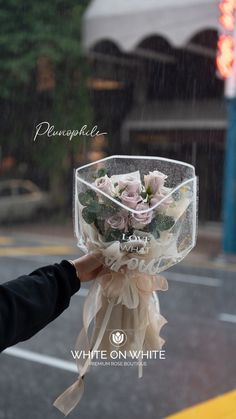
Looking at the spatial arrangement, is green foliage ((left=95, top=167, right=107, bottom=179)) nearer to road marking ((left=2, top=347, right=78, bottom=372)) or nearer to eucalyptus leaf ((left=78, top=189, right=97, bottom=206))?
eucalyptus leaf ((left=78, top=189, right=97, bottom=206))

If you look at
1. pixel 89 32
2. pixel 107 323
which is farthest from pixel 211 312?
pixel 89 32

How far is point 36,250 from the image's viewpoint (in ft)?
49.5

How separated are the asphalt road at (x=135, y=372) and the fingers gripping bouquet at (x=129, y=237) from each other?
7.75 ft

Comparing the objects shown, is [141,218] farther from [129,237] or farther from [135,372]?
[135,372]

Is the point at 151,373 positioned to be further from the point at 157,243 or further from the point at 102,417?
the point at 157,243

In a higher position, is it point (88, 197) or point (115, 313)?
point (88, 197)

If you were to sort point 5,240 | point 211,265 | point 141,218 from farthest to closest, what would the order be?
point 5,240, point 211,265, point 141,218

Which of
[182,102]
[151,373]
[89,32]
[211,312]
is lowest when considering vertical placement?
[211,312]

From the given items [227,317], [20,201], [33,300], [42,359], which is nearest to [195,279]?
[227,317]

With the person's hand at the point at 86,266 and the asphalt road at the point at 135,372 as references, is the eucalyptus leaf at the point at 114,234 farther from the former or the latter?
the asphalt road at the point at 135,372

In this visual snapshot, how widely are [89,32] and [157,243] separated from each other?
15.3m

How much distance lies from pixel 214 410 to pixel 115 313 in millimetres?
1952

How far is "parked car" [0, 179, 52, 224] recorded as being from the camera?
66.3 feet

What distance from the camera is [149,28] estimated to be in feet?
51.4
